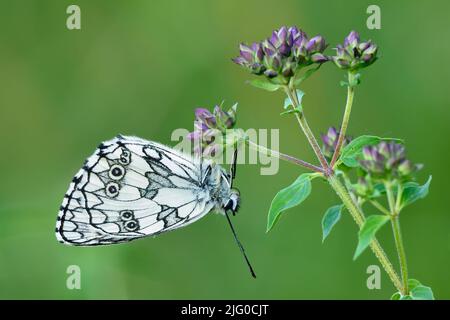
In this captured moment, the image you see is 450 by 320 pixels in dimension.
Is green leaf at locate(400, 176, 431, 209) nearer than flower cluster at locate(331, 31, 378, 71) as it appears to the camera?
Yes

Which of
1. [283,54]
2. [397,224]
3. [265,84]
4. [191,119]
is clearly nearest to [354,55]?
[283,54]

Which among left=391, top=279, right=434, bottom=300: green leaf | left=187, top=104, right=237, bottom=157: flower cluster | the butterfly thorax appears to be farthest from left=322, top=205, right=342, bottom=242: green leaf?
the butterfly thorax

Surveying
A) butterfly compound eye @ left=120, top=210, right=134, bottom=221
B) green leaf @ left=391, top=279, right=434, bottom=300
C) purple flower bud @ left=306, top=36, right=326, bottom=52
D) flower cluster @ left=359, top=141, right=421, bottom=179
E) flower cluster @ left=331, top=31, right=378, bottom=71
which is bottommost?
green leaf @ left=391, top=279, right=434, bottom=300

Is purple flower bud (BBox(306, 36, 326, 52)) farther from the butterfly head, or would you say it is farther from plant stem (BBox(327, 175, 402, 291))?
the butterfly head

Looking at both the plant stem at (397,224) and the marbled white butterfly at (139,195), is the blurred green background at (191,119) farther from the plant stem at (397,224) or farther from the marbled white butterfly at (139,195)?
the plant stem at (397,224)

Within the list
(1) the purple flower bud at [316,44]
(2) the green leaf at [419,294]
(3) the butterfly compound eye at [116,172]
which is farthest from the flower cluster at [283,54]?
(2) the green leaf at [419,294]

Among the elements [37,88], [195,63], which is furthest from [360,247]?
[37,88]
